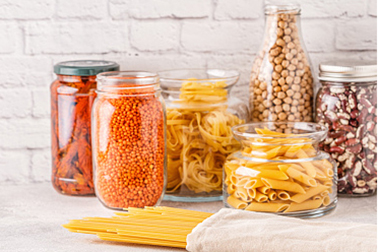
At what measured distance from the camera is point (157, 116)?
1105mm

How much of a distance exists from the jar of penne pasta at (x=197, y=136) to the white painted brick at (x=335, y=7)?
32 centimetres

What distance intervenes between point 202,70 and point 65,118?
0.35 meters

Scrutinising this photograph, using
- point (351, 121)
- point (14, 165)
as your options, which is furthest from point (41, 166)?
point (351, 121)

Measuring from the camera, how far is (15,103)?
136cm

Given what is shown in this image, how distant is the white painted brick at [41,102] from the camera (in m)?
1.36

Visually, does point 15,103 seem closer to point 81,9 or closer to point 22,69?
point 22,69

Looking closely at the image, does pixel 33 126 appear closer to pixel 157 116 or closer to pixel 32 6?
pixel 32 6

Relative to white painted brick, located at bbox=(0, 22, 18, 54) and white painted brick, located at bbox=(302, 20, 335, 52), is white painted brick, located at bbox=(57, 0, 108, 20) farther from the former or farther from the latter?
white painted brick, located at bbox=(302, 20, 335, 52)

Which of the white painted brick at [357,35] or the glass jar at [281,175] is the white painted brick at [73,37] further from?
the white painted brick at [357,35]

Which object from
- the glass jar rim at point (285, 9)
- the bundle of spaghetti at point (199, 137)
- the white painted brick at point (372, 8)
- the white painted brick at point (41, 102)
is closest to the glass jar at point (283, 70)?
the glass jar rim at point (285, 9)

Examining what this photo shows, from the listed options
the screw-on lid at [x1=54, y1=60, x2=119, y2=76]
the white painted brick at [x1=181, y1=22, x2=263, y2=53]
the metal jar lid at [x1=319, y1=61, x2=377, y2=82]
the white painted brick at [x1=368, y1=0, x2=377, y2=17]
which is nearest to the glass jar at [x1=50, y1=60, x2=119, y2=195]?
the screw-on lid at [x1=54, y1=60, x2=119, y2=76]

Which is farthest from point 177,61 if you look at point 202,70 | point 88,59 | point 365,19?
point 365,19

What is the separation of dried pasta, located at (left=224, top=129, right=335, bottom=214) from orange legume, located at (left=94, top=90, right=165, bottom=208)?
0.53 feet

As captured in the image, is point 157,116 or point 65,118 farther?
point 65,118
